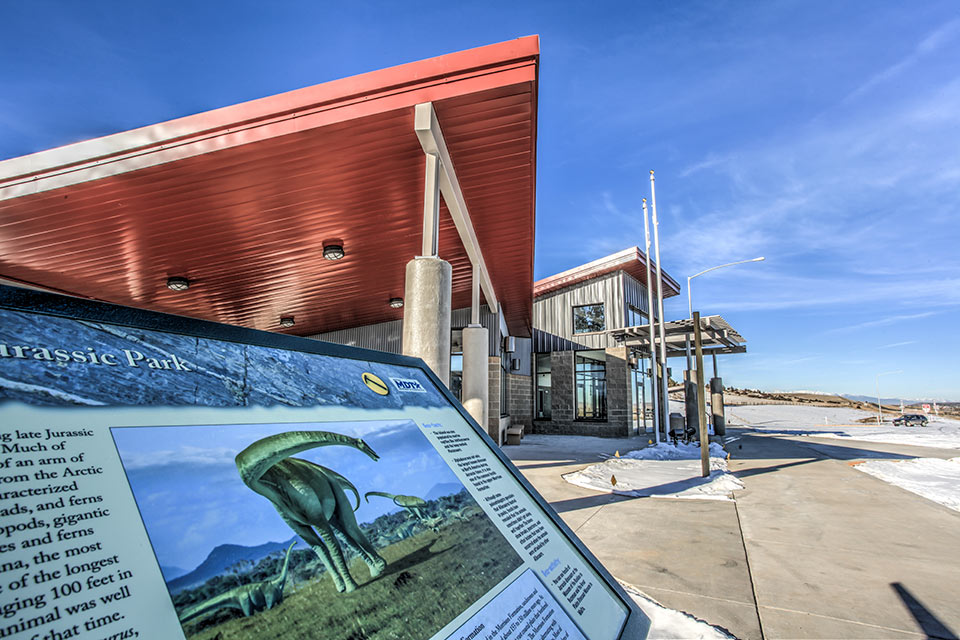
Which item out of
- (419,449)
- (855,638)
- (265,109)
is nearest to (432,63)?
(265,109)

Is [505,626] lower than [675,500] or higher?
higher

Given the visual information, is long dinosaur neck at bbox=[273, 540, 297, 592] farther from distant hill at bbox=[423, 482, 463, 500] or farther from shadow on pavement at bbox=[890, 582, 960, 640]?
shadow on pavement at bbox=[890, 582, 960, 640]

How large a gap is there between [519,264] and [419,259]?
633 cm

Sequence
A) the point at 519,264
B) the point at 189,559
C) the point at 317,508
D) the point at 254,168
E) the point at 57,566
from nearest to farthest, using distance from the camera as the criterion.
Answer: the point at 57,566 < the point at 189,559 < the point at 317,508 < the point at 254,168 < the point at 519,264

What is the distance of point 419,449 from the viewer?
191cm

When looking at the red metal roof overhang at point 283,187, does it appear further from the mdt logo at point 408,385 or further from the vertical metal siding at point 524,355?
the vertical metal siding at point 524,355

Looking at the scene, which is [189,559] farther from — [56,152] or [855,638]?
[56,152]

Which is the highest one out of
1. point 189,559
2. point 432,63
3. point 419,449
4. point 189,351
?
point 432,63

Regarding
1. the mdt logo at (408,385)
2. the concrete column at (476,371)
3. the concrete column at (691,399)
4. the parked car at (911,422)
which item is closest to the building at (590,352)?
the concrete column at (691,399)

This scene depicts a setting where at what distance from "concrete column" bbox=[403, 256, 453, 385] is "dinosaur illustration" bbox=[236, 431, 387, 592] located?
3.95 m

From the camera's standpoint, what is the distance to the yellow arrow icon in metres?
2.04

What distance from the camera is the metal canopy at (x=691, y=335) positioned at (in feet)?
51.0

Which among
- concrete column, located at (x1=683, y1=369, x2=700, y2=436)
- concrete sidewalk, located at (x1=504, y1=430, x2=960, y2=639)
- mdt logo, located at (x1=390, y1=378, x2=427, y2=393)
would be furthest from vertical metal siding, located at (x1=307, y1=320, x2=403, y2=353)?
mdt logo, located at (x1=390, y1=378, x2=427, y2=393)

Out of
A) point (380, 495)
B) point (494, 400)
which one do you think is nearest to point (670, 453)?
point (494, 400)
